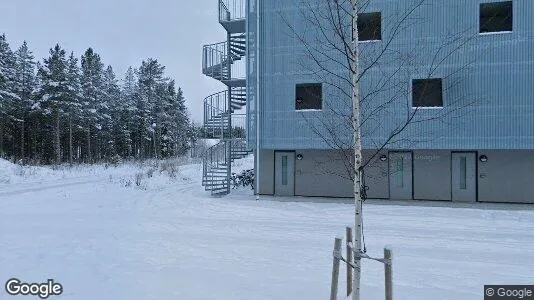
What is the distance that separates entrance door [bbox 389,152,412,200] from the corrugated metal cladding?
1.16 metres

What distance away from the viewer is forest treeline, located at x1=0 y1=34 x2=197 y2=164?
4603cm

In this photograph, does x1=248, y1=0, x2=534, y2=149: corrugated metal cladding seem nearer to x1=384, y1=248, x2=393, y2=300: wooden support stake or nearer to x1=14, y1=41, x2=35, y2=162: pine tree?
x1=384, y1=248, x2=393, y2=300: wooden support stake

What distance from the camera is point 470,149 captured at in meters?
17.4

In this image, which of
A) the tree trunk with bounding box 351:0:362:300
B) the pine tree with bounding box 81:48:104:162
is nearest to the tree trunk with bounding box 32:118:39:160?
the pine tree with bounding box 81:48:104:162

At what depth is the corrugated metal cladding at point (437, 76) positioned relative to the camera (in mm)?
16750

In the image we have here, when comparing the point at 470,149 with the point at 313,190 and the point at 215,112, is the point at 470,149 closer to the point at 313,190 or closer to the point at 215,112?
the point at 313,190

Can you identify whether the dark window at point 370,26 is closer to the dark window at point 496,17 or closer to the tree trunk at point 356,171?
the dark window at point 496,17

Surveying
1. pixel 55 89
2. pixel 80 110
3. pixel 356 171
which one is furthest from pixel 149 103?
pixel 356 171

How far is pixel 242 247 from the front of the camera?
933cm

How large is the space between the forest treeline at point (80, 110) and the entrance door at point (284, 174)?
1273 inches

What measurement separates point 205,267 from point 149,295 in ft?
5.59

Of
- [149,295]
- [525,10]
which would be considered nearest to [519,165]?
[525,10]

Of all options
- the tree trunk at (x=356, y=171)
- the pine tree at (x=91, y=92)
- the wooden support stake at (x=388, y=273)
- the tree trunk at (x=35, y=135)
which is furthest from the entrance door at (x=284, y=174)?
the tree trunk at (x=35, y=135)

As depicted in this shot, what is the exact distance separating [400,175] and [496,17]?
7.93m
